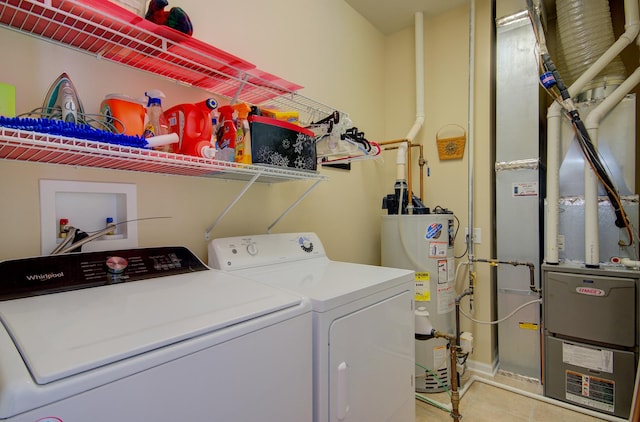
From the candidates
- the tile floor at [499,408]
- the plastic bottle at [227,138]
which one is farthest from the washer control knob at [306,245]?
the tile floor at [499,408]

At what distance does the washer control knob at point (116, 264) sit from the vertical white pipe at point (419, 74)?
2319 millimetres

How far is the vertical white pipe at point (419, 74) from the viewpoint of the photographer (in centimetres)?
275

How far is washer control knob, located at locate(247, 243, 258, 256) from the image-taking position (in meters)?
1.50

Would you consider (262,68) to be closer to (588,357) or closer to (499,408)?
(499,408)

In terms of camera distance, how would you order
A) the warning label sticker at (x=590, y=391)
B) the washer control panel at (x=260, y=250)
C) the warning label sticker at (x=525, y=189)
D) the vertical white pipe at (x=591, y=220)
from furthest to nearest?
the warning label sticker at (x=525, y=189)
the vertical white pipe at (x=591, y=220)
the warning label sticker at (x=590, y=391)
the washer control panel at (x=260, y=250)

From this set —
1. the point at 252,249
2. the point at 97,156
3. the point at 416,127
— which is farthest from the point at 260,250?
the point at 416,127

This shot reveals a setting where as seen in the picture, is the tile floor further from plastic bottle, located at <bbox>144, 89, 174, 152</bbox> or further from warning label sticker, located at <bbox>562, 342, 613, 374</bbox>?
plastic bottle, located at <bbox>144, 89, 174, 152</bbox>

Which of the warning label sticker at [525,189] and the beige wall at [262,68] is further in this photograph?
the warning label sticker at [525,189]

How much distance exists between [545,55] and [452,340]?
2.05 m

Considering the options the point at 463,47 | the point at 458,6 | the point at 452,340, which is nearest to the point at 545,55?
the point at 463,47

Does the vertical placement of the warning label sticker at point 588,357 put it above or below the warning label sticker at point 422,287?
below

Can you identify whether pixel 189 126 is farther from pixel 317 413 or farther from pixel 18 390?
pixel 317 413

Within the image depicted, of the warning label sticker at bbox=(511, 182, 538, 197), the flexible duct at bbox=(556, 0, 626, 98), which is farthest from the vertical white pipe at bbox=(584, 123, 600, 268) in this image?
the flexible duct at bbox=(556, 0, 626, 98)

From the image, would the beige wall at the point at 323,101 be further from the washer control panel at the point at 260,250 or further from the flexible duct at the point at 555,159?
the flexible duct at the point at 555,159
